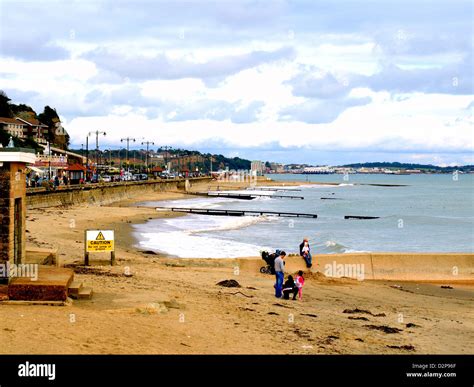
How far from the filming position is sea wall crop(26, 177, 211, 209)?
5522cm

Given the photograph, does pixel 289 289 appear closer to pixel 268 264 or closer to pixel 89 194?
pixel 268 264

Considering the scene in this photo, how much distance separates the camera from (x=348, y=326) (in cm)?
1550

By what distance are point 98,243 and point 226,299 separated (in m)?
6.49

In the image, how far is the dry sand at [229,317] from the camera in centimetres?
1170

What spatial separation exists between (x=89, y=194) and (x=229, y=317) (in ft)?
196

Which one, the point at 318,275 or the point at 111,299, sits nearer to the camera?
the point at 111,299

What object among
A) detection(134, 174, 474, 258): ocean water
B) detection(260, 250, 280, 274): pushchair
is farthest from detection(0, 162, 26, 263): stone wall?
detection(134, 174, 474, 258): ocean water

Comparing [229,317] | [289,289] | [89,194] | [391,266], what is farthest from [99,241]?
[89,194]

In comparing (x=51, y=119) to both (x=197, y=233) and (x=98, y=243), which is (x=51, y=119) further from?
(x=98, y=243)

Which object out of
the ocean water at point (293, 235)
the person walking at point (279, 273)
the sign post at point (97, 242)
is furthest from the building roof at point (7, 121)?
the person walking at point (279, 273)

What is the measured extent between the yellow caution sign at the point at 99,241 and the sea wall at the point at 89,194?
106ft

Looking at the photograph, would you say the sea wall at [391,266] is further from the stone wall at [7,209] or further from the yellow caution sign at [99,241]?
the stone wall at [7,209]

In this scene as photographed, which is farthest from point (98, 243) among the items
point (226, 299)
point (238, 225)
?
point (238, 225)

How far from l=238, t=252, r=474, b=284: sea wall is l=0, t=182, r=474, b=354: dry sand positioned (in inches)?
43.0
